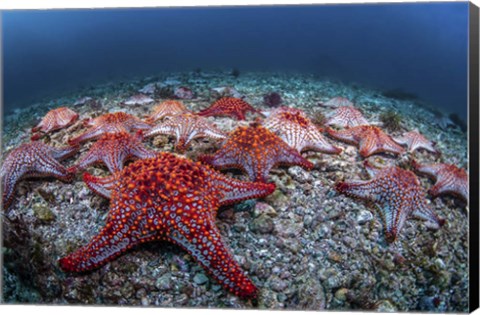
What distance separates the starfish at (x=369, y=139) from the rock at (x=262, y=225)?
5.65 ft

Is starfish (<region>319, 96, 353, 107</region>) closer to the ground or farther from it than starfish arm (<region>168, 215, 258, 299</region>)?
farther from it

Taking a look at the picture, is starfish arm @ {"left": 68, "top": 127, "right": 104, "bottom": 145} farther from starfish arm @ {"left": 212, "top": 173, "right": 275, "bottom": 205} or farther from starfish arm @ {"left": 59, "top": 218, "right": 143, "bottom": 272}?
starfish arm @ {"left": 212, "top": 173, "right": 275, "bottom": 205}

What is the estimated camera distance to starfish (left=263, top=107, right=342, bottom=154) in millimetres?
4945

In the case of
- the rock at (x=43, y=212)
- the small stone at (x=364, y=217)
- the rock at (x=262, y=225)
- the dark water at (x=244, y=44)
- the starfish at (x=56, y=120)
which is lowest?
the rock at (x=43, y=212)

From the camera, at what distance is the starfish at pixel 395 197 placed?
13.9 feet

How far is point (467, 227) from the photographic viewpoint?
4.09 meters

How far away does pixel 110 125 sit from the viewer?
520cm

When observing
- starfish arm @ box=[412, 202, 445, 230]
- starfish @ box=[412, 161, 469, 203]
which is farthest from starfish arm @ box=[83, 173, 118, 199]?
starfish @ box=[412, 161, 469, 203]

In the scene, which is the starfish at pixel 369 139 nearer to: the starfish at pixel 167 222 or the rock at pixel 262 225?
the rock at pixel 262 225

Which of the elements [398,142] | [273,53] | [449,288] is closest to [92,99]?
[273,53]

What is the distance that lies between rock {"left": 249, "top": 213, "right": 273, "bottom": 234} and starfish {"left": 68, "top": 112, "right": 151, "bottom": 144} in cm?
218

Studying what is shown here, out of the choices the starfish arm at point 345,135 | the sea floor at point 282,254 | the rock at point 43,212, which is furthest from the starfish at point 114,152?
the starfish arm at point 345,135

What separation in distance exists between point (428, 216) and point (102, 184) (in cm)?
366

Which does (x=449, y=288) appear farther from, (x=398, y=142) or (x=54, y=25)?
(x=54, y=25)
